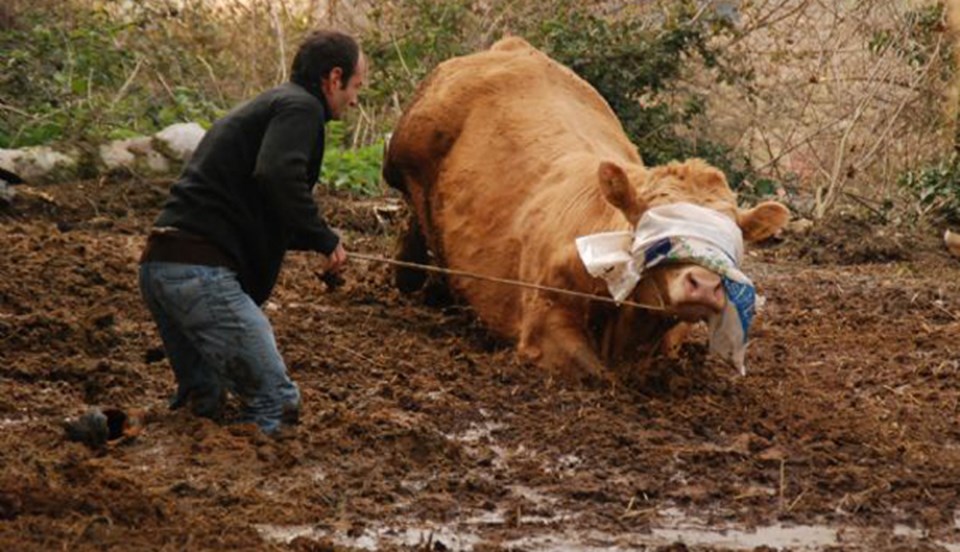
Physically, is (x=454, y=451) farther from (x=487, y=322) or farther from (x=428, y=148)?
(x=428, y=148)

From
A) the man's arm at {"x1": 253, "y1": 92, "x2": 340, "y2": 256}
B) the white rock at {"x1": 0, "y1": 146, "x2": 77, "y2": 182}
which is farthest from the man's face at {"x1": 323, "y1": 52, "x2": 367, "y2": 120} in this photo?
the white rock at {"x1": 0, "y1": 146, "x2": 77, "y2": 182}

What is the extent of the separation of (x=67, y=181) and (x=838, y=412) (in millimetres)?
7452

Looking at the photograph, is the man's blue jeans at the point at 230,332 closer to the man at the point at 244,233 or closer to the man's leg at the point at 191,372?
the man at the point at 244,233

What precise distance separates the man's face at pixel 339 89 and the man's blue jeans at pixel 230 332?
31.9 inches

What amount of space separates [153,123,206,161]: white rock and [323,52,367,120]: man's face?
7.22m

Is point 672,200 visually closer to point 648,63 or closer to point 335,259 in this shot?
point 335,259

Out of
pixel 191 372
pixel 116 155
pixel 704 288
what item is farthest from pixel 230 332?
pixel 116 155

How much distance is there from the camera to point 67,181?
45.9 feet

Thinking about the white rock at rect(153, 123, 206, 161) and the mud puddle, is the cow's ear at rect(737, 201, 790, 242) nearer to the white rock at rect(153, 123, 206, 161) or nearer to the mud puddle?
the mud puddle

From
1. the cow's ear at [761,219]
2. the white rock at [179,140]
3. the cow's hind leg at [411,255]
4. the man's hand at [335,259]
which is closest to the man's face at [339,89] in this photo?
the man's hand at [335,259]

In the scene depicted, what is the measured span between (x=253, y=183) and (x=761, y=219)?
8.16 feet

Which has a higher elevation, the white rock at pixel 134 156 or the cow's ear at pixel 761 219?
→ the cow's ear at pixel 761 219

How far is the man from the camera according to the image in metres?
7.18

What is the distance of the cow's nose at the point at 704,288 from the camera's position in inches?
311
